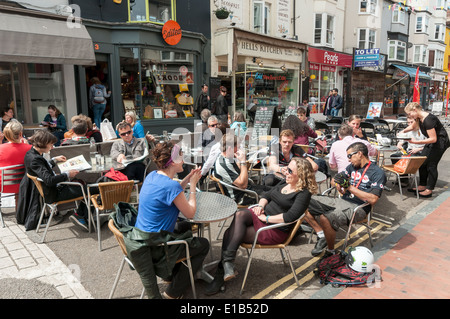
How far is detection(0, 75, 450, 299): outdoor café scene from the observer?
2.93 m

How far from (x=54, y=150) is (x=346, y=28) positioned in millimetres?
21188

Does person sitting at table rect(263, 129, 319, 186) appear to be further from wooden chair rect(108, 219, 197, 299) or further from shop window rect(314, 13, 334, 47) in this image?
shop window rect(314, 13, 334, 47)

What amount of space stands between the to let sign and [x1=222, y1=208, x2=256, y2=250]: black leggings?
911cm

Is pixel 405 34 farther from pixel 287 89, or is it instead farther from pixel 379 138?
pixel 379 138

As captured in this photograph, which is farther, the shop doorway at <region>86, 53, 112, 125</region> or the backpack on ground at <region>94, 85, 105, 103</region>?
the shop doorway at <region>86, 53, 112, 125</region>

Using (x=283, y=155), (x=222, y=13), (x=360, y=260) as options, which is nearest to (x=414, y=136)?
(x=283, y=155)

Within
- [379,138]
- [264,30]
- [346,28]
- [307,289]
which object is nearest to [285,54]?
[264,30]

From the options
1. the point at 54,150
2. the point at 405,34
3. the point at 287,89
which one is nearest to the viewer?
the point at 54,150

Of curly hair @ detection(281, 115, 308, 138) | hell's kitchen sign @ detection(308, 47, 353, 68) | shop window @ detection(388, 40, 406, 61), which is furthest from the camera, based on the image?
shop window @ detection(388, 40, 406, 61)

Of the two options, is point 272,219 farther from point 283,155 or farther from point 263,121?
point 263,121

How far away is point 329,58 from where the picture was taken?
64.8ft

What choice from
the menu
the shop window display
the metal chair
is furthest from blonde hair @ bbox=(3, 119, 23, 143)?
the menu

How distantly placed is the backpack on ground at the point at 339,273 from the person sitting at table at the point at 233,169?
128 centimetres

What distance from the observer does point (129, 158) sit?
221 inches
